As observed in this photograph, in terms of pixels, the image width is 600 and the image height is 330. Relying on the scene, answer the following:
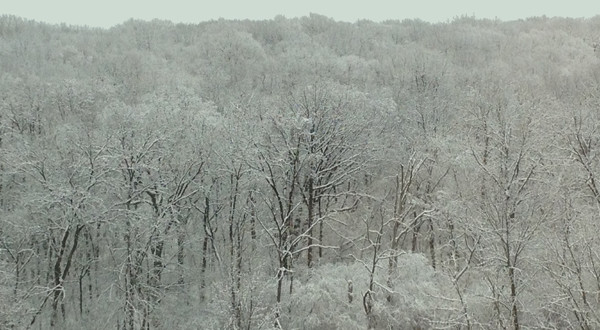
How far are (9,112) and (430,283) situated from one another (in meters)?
30.8

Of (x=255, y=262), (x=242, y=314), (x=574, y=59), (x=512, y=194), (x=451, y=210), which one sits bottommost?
(x=255, y=262)

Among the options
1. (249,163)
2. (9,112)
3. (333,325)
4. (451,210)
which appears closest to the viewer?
(333,325)

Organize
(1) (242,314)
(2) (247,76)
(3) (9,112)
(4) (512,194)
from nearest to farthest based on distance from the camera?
1. (1) (242,314)
2. (4) (512,194)
3. (3) (9,112)
4. (2) (247,76)

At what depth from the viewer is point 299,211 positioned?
96.0 ft

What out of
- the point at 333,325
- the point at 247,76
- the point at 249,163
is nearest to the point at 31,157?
the point at 249,163

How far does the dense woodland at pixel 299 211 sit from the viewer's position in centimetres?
1850

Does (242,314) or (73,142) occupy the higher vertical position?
(73,142)

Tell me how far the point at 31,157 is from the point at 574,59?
65004mm

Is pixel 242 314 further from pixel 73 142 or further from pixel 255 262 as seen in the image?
pixel 73 142

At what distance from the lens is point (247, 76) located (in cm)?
Answer: 5903

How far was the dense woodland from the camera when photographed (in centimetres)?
1850

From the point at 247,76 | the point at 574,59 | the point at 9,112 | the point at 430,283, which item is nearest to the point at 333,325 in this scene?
the point at 430,283

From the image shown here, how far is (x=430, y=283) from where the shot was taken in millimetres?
21500

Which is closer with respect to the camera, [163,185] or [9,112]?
[163,185]
